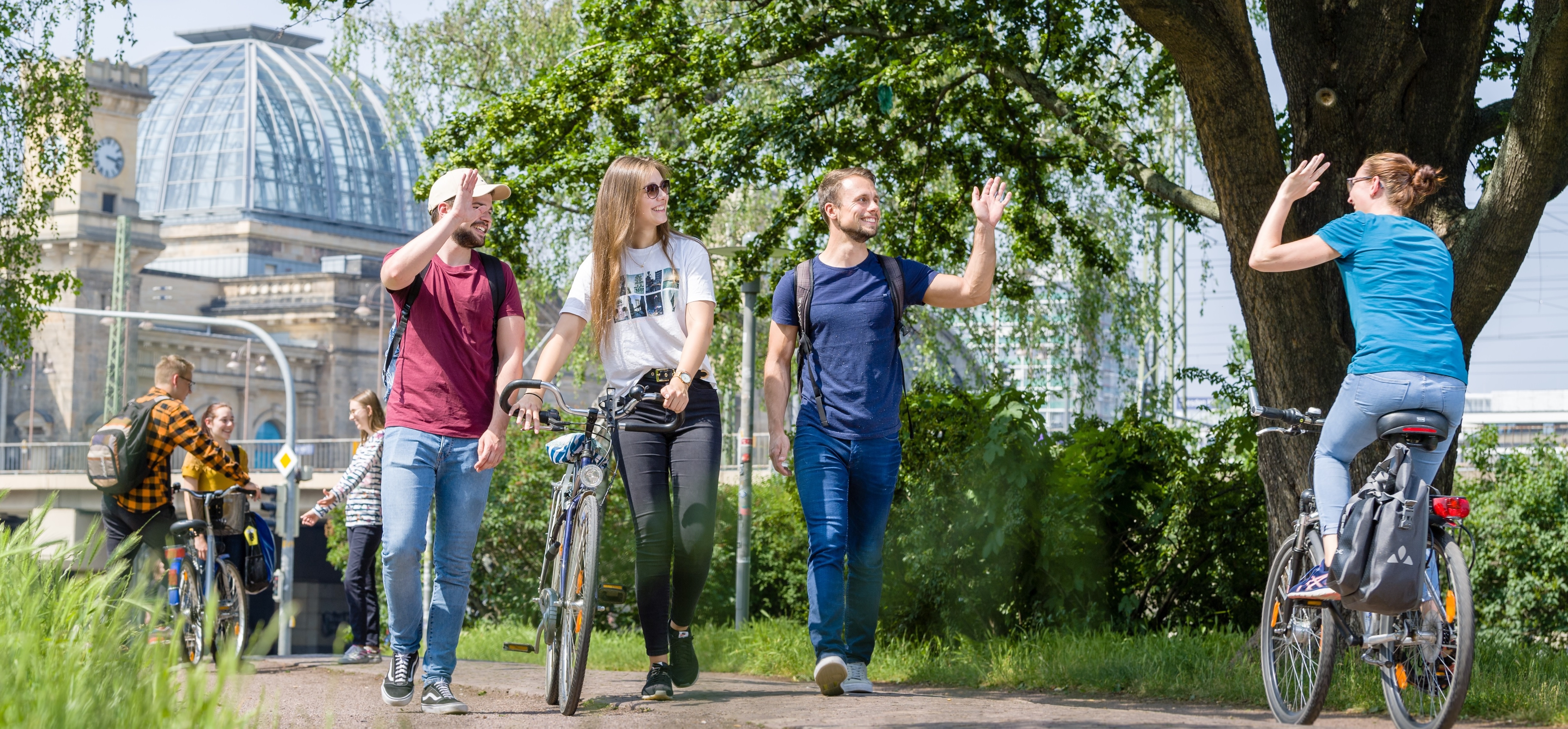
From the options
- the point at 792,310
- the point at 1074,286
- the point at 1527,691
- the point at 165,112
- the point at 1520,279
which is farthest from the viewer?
the point at 165,112

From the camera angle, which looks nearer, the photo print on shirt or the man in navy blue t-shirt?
the photo print on shirt

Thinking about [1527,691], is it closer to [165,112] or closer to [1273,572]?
[1273,572]

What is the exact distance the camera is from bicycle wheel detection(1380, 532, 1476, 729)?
15.3 feet

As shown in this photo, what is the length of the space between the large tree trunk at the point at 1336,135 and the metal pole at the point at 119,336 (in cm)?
5307

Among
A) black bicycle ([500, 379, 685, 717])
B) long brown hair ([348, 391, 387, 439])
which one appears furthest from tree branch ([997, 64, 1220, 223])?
black bicycle ([500, 379, 685, 717])

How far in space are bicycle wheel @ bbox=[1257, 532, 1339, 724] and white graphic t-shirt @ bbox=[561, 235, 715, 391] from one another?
2.20 m

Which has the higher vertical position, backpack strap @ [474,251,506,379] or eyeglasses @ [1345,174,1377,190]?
eyeglasses @ [1345,174,1377,190]

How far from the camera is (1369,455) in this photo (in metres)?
7.13

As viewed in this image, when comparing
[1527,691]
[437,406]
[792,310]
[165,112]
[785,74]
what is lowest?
[1527,691]

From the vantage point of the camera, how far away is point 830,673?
6105 mm

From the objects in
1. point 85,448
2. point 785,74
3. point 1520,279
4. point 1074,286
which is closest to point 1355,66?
point 785,74

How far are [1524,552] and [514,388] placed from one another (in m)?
12.8

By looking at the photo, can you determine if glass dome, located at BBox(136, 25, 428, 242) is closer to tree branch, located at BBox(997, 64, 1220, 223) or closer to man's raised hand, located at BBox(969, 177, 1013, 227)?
tree branch, located at BBox(997, 64, 1220, 223)

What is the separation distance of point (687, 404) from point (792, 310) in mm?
741
